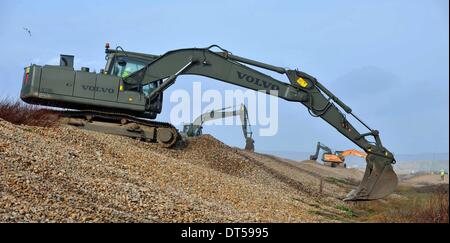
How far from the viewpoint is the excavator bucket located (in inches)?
646

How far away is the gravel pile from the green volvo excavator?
1.07 metres

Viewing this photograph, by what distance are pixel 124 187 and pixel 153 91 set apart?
806 centimetres

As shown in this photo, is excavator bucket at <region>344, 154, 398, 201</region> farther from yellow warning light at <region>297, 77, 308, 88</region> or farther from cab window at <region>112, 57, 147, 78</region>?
cab window at <region>112, 57, 147, 78</region>

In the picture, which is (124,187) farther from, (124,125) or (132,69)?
(132,69)

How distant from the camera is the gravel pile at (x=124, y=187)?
8.39 m

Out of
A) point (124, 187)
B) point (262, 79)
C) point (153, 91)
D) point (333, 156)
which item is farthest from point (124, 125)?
point (333, 156)

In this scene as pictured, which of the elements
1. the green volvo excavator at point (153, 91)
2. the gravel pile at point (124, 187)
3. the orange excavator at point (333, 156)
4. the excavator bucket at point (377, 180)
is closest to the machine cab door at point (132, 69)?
the green volvo excavator at point (153, 91)

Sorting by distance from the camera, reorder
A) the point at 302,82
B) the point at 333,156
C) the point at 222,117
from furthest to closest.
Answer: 1. the point at 333,156
2. the point at 222,117
3. the point at 302,82

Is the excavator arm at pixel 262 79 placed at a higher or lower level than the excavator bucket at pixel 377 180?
higher

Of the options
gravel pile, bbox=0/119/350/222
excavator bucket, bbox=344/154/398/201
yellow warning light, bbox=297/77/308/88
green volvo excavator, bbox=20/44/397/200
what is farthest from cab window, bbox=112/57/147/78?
excavator bucket, bbox=344/154/398/201

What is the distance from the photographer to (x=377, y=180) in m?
16.5

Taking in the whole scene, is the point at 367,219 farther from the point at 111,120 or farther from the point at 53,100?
the point at 53,100

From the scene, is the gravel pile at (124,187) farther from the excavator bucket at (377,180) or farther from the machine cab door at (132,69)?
the machine cab door at (132,69)
